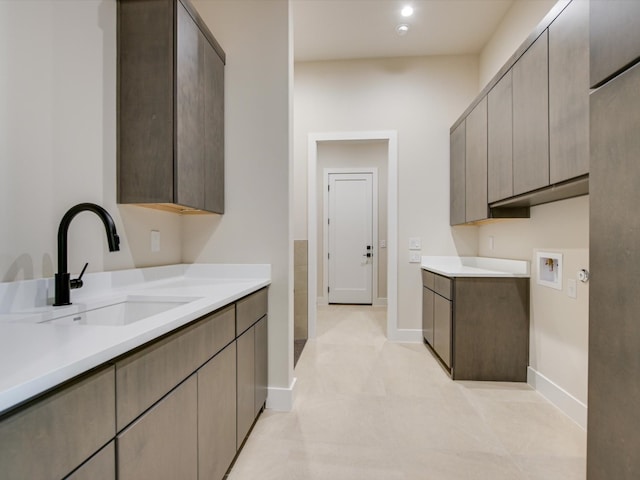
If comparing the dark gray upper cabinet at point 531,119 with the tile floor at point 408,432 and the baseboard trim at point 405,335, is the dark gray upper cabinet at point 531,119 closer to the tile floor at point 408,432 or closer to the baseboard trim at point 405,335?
the tile floor at point 408,432

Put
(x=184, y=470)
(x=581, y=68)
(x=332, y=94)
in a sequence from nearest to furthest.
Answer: (x=184, y=470)
(x=581, y=68)
(x=332, y=94)

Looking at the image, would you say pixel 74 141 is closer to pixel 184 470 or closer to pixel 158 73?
pixel 158 73

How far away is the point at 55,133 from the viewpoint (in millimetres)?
1220

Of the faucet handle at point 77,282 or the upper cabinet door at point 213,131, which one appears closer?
the faucet handle at point 77,282

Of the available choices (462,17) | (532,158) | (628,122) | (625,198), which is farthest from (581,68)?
(462,17)

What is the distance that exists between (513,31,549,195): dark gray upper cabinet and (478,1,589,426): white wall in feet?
1.04

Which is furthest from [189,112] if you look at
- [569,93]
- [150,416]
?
[569,93]

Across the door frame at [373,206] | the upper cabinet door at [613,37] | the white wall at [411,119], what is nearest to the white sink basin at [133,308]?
the upper cabinet door at [613,37]

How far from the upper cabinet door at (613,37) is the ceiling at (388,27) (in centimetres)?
229

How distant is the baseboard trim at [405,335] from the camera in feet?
10.6

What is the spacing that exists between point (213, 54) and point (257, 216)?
1.03 metres

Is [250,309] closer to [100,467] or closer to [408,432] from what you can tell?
[100,467]

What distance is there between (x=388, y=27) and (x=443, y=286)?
2.50 m

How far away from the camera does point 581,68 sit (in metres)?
1.40
